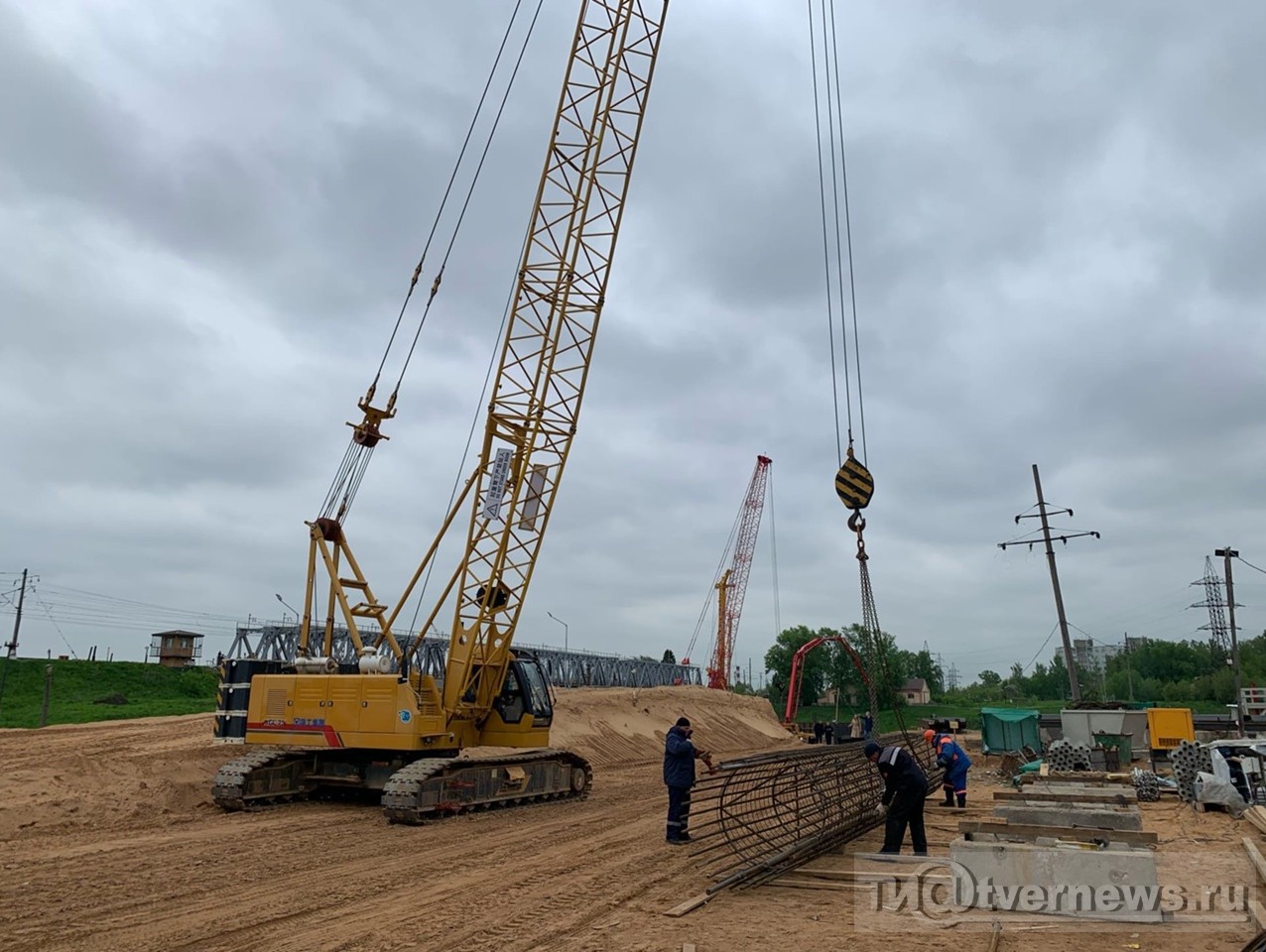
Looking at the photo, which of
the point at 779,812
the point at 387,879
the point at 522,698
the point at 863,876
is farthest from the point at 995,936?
the point at 522,698

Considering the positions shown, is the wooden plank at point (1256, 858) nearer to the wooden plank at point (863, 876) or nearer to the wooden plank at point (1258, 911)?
the wooden plank at point (1258, 911)

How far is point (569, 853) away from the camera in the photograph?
39.4 ft

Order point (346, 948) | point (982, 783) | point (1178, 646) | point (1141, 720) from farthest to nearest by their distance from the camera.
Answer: point (1178, 646) < point (1141, 720) < point (982, 783) < point (346, 948)

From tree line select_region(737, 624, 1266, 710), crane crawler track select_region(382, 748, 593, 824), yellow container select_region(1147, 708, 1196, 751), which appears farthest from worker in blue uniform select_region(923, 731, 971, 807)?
tree line select_region(737, 624, 1266, 710)

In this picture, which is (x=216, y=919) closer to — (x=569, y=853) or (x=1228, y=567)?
(x=569, y=853)

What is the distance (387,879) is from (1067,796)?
10.2m

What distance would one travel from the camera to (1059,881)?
28.1ft

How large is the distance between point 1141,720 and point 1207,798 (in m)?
12.5

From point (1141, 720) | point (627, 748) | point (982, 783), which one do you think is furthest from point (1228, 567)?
point (627, 748)

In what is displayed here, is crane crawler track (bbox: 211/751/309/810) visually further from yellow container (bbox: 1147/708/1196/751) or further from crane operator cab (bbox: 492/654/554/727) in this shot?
yellow container (bbox: 1147/708/1196/751)

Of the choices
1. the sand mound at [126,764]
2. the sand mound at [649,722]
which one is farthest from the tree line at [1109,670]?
the sand mound at [126,764]

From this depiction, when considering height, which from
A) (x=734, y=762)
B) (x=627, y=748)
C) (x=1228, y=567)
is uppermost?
(x=1228, y=567)

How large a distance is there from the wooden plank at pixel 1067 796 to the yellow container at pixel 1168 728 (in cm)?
1290

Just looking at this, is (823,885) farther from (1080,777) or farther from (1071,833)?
(1080,777)
